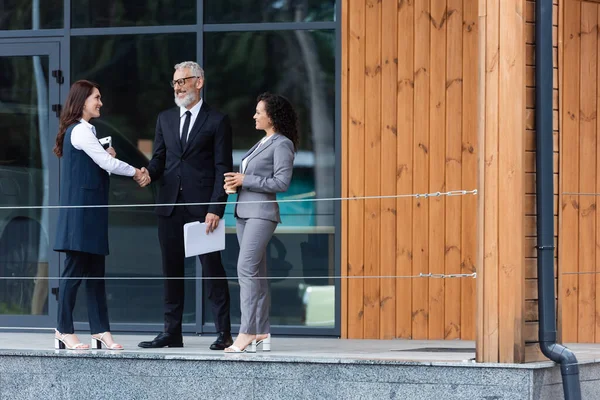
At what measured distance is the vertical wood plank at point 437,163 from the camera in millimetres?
8555

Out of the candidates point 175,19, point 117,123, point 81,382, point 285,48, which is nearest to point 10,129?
point 117,123

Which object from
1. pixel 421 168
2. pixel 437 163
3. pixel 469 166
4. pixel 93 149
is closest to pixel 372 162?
pixel 421 168

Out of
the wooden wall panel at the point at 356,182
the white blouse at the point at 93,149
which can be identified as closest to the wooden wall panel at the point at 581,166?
the wooden wall panel at the point at 356,182

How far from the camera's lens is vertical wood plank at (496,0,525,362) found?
606cm

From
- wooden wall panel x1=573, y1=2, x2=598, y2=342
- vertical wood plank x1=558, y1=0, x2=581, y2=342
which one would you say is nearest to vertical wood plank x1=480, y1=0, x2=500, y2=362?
vertical wood plank x1=558, y1=0, x2=581, y2=342

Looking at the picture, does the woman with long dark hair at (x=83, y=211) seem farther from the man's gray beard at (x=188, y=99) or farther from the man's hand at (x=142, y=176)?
the man's gray beard at (x=188, y=99)

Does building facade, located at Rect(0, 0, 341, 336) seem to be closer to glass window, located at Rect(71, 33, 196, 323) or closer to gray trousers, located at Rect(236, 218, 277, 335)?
glass window, located at Rect(71, 33, 196, 323)

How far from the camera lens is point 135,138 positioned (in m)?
9.09

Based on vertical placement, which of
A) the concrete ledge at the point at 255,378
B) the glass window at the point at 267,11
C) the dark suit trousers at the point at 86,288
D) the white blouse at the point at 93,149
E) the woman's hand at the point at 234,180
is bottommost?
the concrete ledge at the point at 255,378

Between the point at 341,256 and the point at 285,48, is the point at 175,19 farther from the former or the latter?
the point at 341,256

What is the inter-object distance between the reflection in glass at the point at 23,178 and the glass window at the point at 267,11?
141 centimetres

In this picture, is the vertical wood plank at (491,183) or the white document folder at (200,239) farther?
the white document folder at (200,239)

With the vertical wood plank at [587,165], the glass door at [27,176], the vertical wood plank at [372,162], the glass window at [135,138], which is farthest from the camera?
the glass door at [27,176]

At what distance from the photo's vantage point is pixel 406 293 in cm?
860
